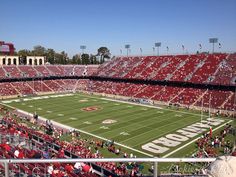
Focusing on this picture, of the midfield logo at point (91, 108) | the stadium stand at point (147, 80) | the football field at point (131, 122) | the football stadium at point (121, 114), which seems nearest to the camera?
the football stadium at point (121, 114)

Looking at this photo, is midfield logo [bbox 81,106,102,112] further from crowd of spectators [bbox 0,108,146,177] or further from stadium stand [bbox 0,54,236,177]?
crowd of spectators [bbox 0,108,146,177]

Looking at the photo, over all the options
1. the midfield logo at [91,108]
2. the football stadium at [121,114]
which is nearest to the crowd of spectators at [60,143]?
the football stadium at [121,114]

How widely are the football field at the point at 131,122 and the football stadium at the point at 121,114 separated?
0.11 meters

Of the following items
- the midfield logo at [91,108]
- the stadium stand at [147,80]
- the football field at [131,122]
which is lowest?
the football field at [131,122]

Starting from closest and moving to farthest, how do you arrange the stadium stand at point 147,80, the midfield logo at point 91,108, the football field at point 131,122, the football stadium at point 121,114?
the football stadium at point 121,114, the football field at point 131,122, the midfield logo at point 91,108, the stadium stand at point 147,80

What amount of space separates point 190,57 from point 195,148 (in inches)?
1620

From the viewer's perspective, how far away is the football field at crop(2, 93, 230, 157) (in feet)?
92.7

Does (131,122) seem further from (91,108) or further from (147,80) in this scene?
(147,80)

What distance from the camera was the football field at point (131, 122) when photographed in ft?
92.7

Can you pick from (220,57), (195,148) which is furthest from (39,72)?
(195,148)

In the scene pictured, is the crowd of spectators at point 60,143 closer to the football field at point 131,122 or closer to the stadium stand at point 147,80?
the football field at point 131,122

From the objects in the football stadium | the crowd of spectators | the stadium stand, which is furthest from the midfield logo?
the crowd of spectators

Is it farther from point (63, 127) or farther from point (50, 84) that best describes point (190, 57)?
point (63, 127)

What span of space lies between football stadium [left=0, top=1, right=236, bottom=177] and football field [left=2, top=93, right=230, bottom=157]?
0.11 metres
